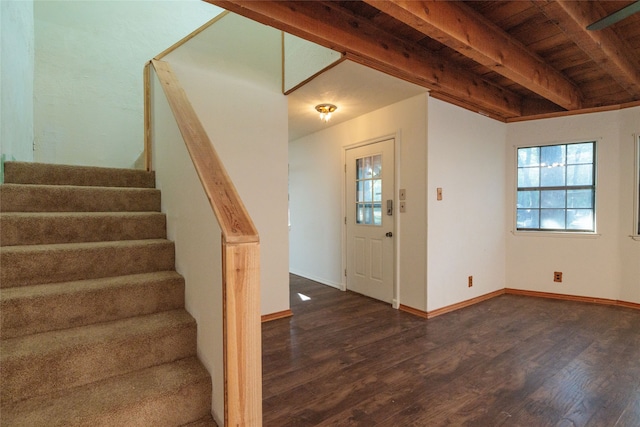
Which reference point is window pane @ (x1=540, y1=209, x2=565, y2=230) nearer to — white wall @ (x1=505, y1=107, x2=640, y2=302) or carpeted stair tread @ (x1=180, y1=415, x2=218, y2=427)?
white wall @ (x1=505, y1=107, x2=640, y2=302)

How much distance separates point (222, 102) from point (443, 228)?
2618mm

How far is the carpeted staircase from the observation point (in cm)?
124

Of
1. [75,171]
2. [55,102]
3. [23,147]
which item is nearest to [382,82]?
[75,171]

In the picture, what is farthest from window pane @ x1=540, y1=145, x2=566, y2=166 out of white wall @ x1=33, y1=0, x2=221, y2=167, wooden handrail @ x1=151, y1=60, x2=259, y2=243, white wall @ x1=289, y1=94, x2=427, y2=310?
white wall @ x1=33, y1=0, x2=221, y2=167

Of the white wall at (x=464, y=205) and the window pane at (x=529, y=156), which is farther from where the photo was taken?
the window pane at (x=529, y=156)

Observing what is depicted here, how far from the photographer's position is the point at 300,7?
6.48 ft

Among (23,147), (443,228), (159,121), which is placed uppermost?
(159,121)

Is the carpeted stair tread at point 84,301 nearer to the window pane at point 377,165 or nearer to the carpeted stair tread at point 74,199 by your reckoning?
the carpeted stair tread at point 74,199

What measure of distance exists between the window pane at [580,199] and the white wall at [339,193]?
84.5 inches

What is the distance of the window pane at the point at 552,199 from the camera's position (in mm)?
3809

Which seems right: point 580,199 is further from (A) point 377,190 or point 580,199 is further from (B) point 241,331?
(B) point 241,331

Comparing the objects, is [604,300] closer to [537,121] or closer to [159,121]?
[537,121]

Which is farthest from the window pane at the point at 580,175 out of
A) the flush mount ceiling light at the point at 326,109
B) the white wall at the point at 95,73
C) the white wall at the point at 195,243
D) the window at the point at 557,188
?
the white wall at the point at 95,73

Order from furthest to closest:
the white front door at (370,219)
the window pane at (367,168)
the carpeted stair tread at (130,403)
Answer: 1. the window pane at (367,168)
2. the white front door at (370,219)
3. the carpeted stair tread at (130,403)
